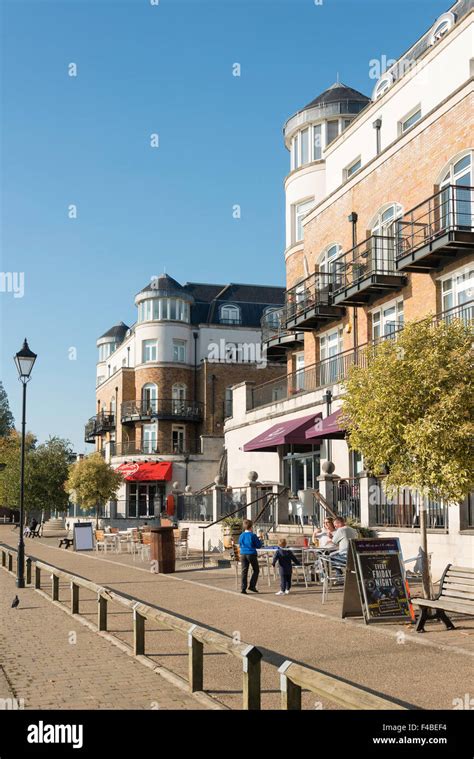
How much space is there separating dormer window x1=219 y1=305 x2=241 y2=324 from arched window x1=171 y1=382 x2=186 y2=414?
5.75m

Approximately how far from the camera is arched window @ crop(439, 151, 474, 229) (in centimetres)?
2137

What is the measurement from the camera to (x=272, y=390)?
3528 cm

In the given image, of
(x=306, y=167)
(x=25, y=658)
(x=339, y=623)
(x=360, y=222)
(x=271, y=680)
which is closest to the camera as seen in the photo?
(x=271, y=680)

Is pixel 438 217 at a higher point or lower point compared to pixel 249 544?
higher

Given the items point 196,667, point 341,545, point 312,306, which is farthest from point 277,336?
point 196,667

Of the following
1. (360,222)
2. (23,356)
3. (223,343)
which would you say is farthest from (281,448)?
(223,343)

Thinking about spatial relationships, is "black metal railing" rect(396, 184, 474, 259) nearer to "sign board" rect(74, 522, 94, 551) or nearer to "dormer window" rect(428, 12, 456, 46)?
"dormer window" rect(428, 12, 456, 46)

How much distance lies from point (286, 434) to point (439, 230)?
27.5 feet

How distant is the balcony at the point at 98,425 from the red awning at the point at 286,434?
107 ft

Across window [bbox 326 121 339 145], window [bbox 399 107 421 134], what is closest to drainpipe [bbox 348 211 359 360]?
window [bbox 399 107 421 134]

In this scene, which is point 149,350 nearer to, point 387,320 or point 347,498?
point 387,320

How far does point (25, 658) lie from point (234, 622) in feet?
11.8

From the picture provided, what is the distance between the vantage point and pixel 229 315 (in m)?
58.5

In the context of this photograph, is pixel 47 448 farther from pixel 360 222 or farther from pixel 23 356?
pixel 23 356
